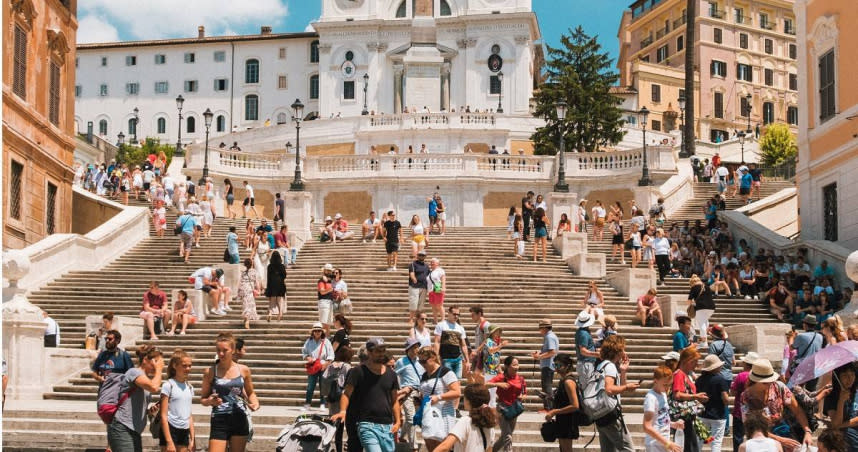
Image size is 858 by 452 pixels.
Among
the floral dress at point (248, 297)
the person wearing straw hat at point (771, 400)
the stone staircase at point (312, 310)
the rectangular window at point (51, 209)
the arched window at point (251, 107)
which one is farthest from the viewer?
the arched window at point (251, 107)

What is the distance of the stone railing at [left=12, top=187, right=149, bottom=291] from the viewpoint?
2842cm

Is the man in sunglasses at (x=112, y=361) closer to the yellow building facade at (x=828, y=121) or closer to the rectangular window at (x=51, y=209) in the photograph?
the yellow building facade at (x=828, y=121)

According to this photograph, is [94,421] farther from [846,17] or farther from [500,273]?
[846,17]

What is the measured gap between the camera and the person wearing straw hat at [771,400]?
40.1ft

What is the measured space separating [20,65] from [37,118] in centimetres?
152

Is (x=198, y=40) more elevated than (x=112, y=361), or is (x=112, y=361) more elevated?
(x=198, y=40)

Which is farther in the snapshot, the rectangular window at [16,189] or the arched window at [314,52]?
the arched window at [314,52]

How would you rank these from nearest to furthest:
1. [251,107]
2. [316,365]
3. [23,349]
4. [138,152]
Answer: [316,365], [23,349], [138,152], [251,107]

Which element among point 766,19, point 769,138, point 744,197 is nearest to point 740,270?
point 744,197

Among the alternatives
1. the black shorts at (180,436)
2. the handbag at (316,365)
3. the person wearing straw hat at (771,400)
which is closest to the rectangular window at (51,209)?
the handbag at (316,365)

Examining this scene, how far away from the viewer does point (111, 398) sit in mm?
12375

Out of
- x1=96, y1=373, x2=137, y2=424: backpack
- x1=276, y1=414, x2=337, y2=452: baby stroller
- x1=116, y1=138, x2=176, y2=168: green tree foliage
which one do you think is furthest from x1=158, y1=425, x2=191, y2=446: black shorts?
x1=116, y1=138, x2=176, y2=168: green tree foliage

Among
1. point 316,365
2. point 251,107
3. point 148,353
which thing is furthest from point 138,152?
point 148,353

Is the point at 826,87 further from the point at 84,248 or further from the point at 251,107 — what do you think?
the point at 251,107
